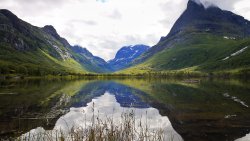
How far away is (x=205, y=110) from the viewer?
148ft

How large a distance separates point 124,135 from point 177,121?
49.1 ft

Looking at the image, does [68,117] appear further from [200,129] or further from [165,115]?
[200,129]

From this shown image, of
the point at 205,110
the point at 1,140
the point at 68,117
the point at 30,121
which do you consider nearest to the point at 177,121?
the point at 205,110

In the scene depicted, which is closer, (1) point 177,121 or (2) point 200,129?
(2) point 200,129

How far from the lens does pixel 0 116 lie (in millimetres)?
38750

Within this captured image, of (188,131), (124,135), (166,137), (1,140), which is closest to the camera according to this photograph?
(124,135)

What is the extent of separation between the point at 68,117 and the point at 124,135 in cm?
1797

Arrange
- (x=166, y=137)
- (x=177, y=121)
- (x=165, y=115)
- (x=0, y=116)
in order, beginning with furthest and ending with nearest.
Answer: (x=165, y=115) < (x=0, y=116) < (x=177, y=121) < (x=166, y=137)

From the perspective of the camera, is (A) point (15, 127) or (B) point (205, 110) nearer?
(A) point (15, 127)

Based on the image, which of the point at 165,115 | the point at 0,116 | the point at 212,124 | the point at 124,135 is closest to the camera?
the point at 124,135

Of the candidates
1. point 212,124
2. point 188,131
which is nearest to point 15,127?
point 188,131

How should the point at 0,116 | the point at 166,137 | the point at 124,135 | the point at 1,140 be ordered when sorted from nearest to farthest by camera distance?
the point at 124,135
the point at 1,140
the point at 166,137
the point at 0,116

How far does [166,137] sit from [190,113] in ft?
53.6

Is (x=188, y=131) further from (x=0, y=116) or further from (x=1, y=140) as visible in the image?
(x=0, y=116)
